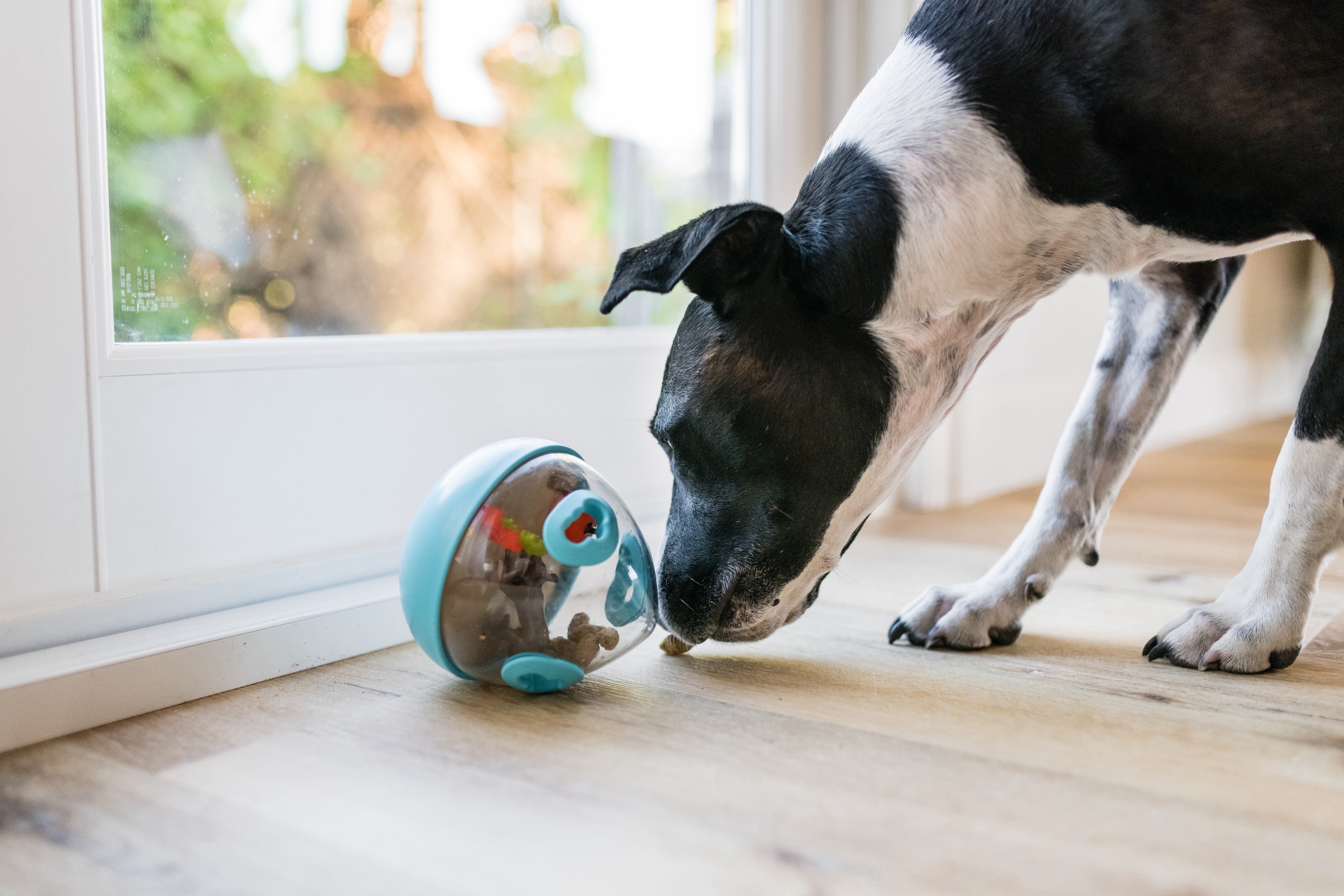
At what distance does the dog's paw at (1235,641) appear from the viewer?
3.85 ft

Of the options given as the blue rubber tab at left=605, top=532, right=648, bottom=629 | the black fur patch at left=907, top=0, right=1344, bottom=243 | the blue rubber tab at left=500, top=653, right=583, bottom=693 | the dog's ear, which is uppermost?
the black fur patch at left=907, top=0, right=1344, bottom=243

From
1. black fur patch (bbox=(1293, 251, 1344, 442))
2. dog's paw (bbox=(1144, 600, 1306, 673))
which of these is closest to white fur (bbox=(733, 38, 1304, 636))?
black fur patch (bbox=(1293, 251, 1344, 442))

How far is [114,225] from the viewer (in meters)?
1.20

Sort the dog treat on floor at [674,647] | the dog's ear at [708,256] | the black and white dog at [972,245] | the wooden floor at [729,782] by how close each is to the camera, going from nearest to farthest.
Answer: the wooden floor at [729,782], the dog's ear at [708,256], the black and white dog at [972,245], the dog treat on floor at [674,647]

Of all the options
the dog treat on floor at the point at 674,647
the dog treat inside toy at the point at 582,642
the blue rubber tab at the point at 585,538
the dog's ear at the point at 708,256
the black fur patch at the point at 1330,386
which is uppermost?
the dog's ear at the point at 708,256

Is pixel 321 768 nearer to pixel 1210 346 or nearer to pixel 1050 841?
pixel 1050 841

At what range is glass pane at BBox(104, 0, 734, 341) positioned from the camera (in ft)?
4.19

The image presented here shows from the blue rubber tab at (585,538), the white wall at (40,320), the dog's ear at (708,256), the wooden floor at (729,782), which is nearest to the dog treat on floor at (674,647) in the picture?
the wooden floor at (729,782)

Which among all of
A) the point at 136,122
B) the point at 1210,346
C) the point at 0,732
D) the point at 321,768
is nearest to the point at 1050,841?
the point at 321,768

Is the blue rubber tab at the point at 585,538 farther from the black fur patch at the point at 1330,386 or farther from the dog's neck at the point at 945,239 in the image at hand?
the black fur patch at the point at 1330,386

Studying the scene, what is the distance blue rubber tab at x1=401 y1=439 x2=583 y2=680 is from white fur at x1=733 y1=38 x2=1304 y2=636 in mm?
325

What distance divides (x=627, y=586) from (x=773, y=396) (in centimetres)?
24

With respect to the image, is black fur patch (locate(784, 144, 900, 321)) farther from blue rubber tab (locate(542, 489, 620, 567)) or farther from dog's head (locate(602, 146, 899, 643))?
blue rubber tab (locate(542, 489, 620, 567))

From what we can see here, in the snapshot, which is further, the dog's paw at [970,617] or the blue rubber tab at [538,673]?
the dog's paw at [970,617]
